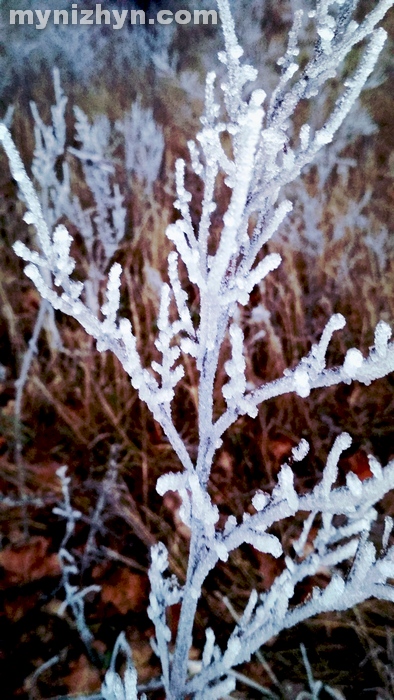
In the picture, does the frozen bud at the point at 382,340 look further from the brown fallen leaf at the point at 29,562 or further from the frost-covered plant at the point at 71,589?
the brown fallen leaf at the point at 29,562

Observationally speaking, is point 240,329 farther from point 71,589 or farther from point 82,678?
point 82,678

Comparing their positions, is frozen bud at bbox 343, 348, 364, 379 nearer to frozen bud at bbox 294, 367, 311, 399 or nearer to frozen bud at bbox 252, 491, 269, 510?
frozen bud at bbox 294, 367, 311, 399

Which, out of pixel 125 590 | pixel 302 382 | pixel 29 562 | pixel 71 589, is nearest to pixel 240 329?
pixel 302 382

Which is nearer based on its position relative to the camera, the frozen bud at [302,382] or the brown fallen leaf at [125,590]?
the frozen bud at [302,382]

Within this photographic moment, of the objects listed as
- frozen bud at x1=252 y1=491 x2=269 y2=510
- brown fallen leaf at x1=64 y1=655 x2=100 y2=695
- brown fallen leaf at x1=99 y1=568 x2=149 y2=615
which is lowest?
brown fallen leaf at x1=64 y1=655 x2=100 y2=695

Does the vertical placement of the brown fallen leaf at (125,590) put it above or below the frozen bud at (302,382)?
below

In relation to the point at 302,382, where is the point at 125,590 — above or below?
below

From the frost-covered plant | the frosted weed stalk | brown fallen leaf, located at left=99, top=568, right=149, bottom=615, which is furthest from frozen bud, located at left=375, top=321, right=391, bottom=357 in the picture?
brown fallen leaf, located at left=99, top=568, right=149, bottom=615

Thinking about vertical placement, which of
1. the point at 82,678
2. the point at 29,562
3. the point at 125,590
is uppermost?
the point at 29,562

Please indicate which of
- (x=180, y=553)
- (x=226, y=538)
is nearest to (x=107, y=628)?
(x=180, y=553)

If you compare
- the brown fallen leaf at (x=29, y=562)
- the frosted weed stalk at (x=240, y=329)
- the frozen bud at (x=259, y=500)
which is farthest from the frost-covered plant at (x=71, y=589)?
the frozen bud at (x=259, y=500)

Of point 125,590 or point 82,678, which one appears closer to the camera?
point 82,678

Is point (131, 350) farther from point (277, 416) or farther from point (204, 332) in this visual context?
point (277, 416)
